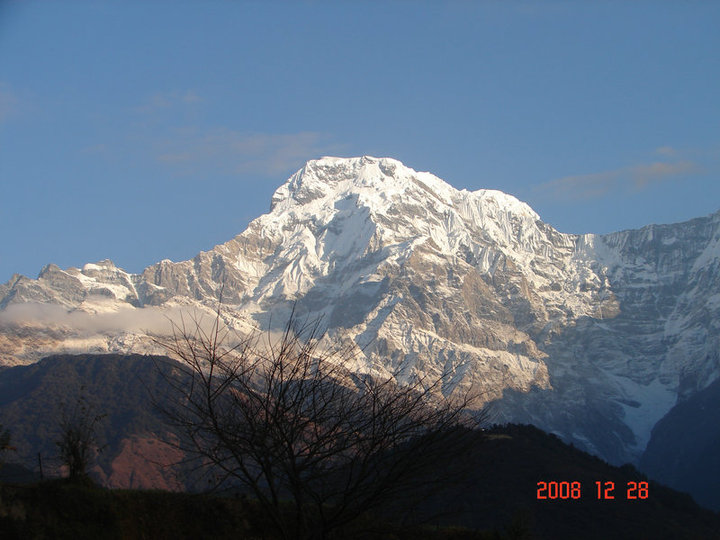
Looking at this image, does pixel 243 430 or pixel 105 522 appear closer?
pixel 243 430

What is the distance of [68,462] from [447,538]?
542 inches

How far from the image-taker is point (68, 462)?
29.4 metres

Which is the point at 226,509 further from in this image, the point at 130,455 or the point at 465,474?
the point at 130,455

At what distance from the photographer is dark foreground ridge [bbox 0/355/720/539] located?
2795 centimetres

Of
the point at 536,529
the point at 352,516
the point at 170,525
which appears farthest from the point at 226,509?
the point at 536,529

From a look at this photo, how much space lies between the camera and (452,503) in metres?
47.2
